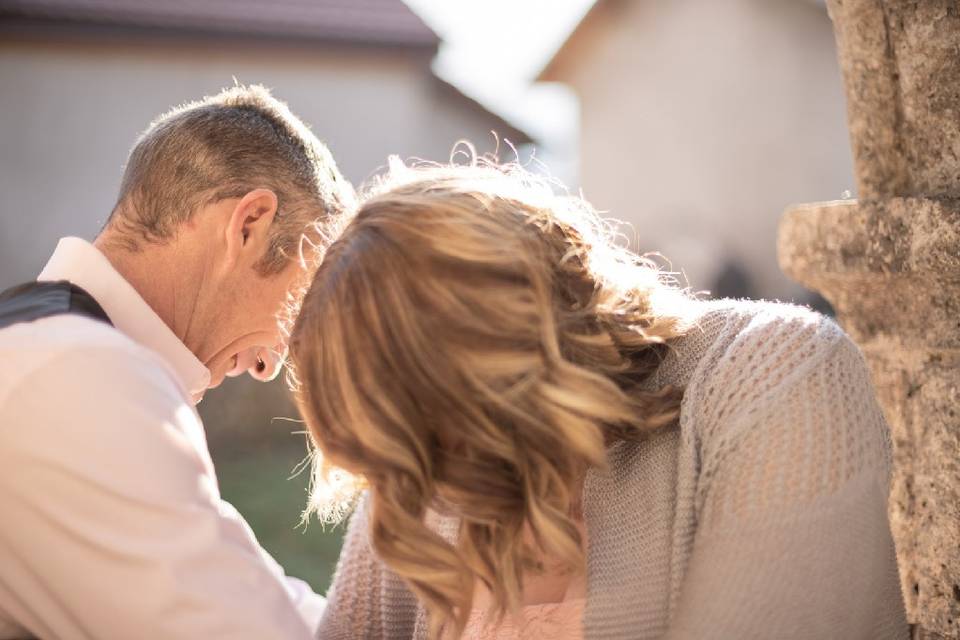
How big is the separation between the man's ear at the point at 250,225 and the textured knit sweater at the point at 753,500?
3.50ft

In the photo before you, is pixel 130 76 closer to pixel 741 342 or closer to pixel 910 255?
pixel 741 342

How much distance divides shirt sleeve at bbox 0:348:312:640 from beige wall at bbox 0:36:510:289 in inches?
359

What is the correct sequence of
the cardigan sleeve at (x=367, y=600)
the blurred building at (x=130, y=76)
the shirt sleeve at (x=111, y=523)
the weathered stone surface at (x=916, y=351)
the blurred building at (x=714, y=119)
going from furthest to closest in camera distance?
the blurred building at (x=714, y=119) < the blurred building at (x=130, y=76) < the cardigan sleeve at (x=367, y=600) < the shirt sleeve at (x=111, y=523) < the weathered stone surface at (x=916, y=351)

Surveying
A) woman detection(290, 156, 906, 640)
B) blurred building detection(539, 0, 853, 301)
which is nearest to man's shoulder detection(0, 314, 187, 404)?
woman detection(290, 156, 906, 640)

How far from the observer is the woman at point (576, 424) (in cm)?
167

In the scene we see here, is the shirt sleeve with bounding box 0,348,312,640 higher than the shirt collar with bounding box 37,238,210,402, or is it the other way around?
the shirt collar with bounding box 37,238,210,402

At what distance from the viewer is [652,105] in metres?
11.8

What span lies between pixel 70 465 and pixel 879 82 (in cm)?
141

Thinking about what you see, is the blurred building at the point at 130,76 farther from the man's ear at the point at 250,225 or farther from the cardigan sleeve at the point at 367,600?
the cardigan sleeve at the point at 367,600

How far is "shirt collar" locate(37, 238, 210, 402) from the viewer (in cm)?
238

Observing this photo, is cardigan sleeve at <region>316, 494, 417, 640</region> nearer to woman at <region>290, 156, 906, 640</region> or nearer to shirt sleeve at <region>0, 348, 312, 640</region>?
shirt sleeve at <region>0, 348, 312, 640</region>

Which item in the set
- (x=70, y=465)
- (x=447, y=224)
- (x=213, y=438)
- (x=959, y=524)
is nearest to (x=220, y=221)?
(x=70, y=465)

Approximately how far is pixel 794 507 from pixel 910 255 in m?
0.39

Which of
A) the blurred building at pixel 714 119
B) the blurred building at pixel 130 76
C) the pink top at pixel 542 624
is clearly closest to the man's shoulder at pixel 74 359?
the pink top at pixel 542 624
